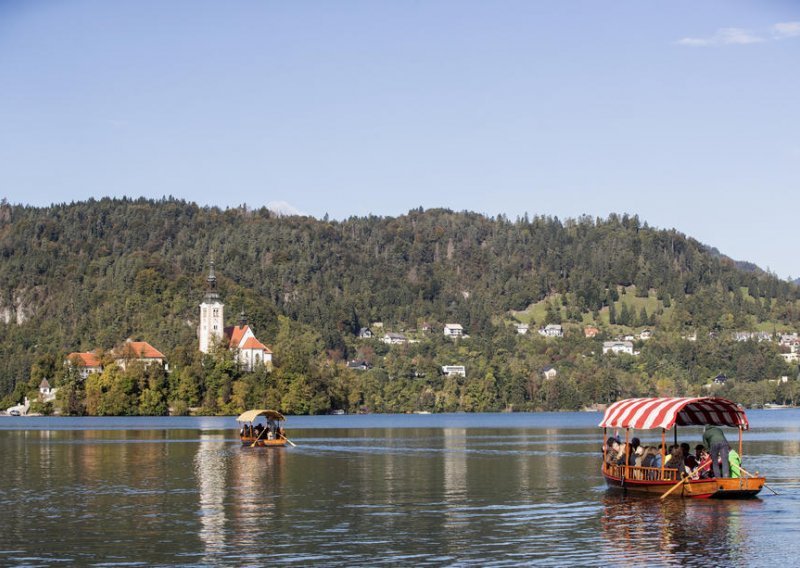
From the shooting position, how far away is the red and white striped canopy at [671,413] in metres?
53.8

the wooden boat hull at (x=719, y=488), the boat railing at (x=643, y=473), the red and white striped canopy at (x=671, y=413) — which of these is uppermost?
the red and white striped canopy at (x=671, y=413)

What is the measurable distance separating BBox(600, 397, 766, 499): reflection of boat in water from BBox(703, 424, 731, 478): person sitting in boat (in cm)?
95

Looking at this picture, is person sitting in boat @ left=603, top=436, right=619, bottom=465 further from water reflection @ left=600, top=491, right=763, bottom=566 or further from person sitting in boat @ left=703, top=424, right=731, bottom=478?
person sitting in boat @ left=703, top=424, right=731, bottom=478

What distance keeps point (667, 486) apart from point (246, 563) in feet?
76.6

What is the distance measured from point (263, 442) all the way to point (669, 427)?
5242cm

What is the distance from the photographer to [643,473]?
55.4 metres

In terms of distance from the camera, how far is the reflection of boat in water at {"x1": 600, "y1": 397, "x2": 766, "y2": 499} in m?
52.6

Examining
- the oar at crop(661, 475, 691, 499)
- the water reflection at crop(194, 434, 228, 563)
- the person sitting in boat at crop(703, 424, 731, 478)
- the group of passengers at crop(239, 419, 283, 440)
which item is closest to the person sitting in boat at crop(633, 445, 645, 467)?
the oar at crop(661, 475, 691, 499)

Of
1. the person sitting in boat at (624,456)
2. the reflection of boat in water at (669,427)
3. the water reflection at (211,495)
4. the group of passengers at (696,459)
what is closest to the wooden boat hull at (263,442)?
the water reflection at (211,495)

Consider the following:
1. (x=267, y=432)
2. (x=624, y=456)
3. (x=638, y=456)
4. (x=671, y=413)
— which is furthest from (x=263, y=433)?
(x=671, y=413)

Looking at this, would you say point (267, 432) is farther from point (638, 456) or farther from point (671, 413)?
point (671, 413)

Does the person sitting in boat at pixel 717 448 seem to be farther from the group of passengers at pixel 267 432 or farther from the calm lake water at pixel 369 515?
the group of passengers at pixel 267 432

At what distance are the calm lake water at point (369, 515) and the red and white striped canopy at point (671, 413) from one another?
340cm

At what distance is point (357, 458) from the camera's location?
85.9m
